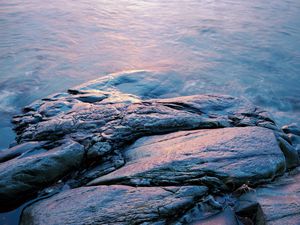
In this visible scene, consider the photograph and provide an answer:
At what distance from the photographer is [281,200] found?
337 cm

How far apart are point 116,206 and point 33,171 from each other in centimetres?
116

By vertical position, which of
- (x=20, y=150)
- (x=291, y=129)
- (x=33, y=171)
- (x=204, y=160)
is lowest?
(x=291, y=129)

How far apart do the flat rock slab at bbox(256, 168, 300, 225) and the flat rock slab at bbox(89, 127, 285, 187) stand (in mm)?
123

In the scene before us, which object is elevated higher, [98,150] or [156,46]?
[98,150]

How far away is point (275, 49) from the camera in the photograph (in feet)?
32.6

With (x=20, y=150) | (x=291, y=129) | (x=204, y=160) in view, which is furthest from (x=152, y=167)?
(x=291, y=129)

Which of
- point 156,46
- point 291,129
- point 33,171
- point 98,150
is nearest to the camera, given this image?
point 33,171

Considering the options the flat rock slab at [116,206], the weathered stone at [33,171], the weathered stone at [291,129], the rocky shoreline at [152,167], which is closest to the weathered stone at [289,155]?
the rocky shoreline at [152,167]

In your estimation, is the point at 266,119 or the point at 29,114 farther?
the point at 29,114

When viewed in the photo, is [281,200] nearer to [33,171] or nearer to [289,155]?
[289,155]

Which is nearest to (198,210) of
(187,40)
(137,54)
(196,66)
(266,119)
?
(266,119)

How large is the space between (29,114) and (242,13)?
31.9 ft

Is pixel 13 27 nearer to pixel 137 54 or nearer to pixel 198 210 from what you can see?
pixel 137 54

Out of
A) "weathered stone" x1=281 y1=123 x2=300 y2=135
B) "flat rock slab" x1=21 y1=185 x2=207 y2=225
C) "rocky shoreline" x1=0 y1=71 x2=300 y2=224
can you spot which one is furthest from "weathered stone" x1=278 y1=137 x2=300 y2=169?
"flat rock slab" x1=21 y1=185 x2=207 y2=225
